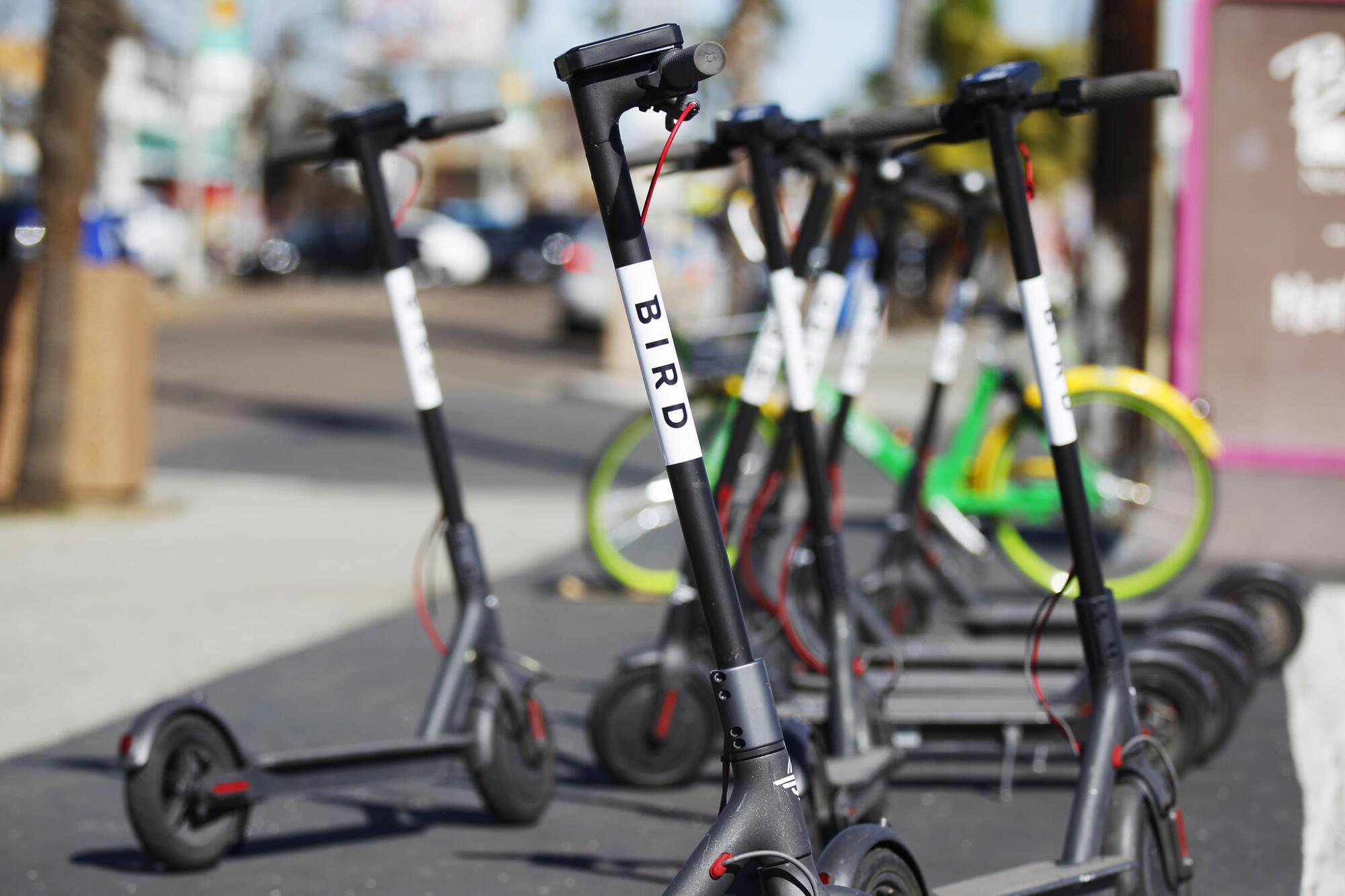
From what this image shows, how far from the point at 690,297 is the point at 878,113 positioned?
1677 cm

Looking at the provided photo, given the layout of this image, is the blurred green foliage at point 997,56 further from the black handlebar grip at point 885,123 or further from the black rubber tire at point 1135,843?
the black rubber tire at point 1135,843

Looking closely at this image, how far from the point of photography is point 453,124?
446cm

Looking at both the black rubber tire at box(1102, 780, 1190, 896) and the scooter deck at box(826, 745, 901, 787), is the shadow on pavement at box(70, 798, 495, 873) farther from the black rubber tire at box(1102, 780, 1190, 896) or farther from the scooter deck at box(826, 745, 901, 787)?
the black rubber tire at box(1102, 780, 1190, 896)

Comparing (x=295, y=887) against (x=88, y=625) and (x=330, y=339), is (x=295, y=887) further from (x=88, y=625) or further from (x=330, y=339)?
(x=330, y=339)

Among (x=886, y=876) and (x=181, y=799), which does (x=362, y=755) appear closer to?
(x=181, y=799)

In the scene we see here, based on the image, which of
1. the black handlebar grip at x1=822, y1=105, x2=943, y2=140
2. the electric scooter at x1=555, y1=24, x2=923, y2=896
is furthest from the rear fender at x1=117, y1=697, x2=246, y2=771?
the black handlebar grip at x1=822, y1=105, x2=943, y2=140

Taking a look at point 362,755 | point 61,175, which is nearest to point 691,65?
point 362,755

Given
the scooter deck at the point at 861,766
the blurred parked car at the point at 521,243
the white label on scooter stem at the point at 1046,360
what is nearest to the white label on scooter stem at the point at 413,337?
the scooter deck at the point at 861,766

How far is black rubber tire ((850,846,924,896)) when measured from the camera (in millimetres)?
2840

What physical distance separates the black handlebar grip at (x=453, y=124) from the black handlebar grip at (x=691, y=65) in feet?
6.28

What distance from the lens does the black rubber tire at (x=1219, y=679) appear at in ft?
15.7

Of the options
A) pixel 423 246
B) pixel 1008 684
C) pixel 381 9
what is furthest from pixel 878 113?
pixel 381 9

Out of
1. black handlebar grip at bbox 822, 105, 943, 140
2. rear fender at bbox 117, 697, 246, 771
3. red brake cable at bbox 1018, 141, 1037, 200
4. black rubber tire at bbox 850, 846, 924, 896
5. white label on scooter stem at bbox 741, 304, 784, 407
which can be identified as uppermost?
black handlebar grip at bbox 822, 105, 943, 140

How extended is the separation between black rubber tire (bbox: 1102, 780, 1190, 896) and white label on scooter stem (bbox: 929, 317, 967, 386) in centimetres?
289
